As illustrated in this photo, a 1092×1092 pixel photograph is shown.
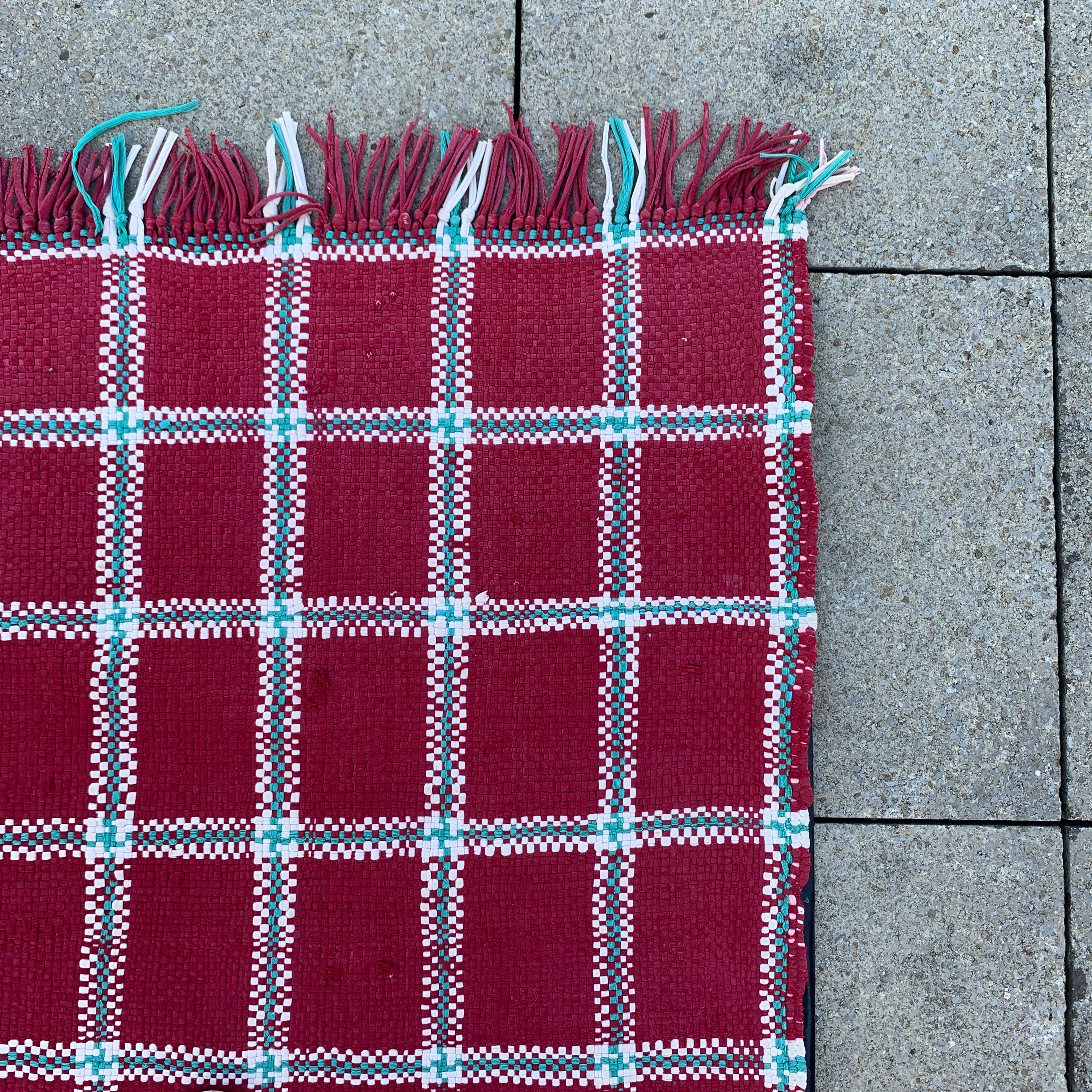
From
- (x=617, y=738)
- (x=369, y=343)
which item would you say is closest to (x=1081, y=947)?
(x=617, y=738)

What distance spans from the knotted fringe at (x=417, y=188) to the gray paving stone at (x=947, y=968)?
0.70m

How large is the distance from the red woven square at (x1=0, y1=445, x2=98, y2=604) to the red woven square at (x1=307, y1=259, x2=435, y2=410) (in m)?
0.25

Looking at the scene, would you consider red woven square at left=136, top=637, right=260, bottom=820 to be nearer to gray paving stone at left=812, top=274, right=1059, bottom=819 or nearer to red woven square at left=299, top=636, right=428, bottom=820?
red woven square at left=299, top=636, right=428, bottom=820

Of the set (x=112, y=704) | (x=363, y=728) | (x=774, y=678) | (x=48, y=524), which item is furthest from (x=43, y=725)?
(x=774, y=678)

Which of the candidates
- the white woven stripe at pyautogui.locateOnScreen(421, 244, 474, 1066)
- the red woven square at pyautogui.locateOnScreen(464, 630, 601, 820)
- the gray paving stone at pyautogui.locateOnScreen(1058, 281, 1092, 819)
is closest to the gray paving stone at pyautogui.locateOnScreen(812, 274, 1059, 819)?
the gray paving stone at pyautogui.locateOnScreen(1058, 281, 1092, 819)

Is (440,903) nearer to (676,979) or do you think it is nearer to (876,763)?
(676,979)

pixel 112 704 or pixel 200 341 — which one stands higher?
pixel 200 341

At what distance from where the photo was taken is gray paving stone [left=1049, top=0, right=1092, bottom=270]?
79 centimetres

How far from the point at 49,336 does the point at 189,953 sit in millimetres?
640

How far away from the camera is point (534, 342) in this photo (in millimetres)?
760

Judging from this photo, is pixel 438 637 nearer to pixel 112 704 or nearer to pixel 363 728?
pixel 363 728

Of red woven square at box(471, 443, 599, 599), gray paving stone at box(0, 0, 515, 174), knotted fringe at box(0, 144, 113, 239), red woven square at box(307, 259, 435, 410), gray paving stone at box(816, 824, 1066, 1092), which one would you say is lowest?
gray paving stone at box(816, 824, 1066, 1092)

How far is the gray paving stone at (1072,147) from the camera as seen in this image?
0.79m

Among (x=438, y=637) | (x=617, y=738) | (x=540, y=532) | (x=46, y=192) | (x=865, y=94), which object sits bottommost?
(x=617, y=738)
